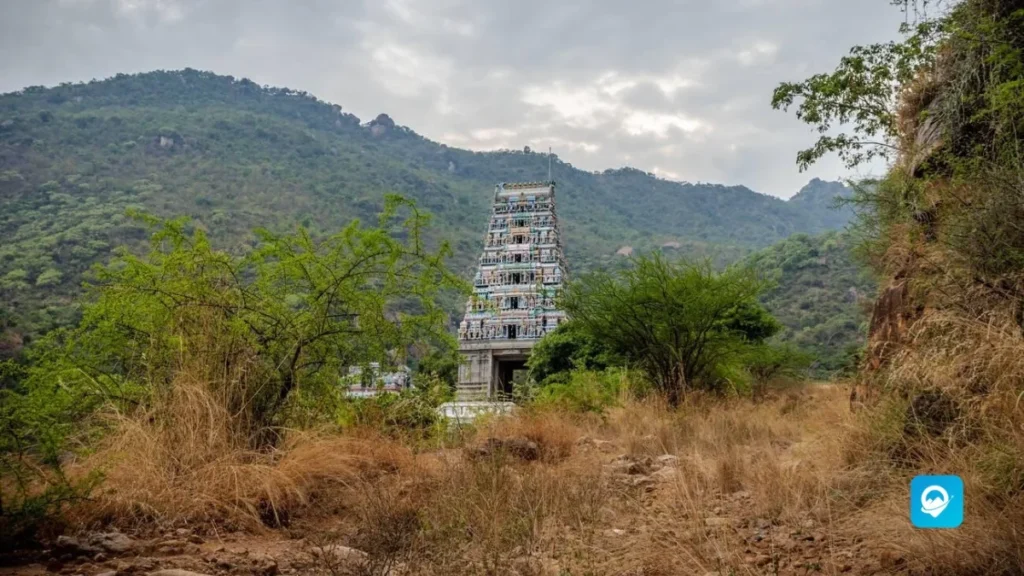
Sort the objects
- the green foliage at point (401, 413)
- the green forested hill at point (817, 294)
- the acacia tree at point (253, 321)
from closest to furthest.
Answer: the acacia tree at point (253, 321) → the green foliage at point (401, 413) → the green forested hill at point (817, 294)

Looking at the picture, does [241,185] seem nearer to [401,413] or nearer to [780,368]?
[780,368]

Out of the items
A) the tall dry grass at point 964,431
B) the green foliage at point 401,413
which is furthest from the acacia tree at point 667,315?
the tall dry grass at point 964,431

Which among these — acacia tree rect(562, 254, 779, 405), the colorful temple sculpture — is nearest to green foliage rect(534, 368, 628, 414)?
acacia tree rect(562, 254, 779, 405)

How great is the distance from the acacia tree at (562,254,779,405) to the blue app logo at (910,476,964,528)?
7324 millimetres

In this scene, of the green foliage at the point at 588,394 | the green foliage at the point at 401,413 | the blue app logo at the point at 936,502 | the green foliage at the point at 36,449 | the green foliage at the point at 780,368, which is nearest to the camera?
the blue app logo at the point at 936,502

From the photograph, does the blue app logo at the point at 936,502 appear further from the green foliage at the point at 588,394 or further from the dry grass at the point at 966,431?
the green foliage at the point at 588,394

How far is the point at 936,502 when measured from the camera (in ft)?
8.33

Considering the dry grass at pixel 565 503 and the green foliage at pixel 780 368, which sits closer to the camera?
the dry grass at pixel 565 503

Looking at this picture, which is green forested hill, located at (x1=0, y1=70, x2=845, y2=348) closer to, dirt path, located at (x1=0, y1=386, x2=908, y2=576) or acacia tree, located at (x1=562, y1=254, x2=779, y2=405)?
acacia tree, located at (x1=562, y1=254, x2=779, y2=405)

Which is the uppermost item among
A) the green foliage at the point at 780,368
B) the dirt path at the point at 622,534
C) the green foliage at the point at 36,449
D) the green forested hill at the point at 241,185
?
the green forested hill at the point at 241,185

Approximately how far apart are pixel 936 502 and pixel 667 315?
803 centimetres

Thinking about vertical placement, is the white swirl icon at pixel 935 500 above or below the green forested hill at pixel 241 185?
below

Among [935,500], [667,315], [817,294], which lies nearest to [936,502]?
[935,500]

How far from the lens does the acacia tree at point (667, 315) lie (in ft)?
34.5
